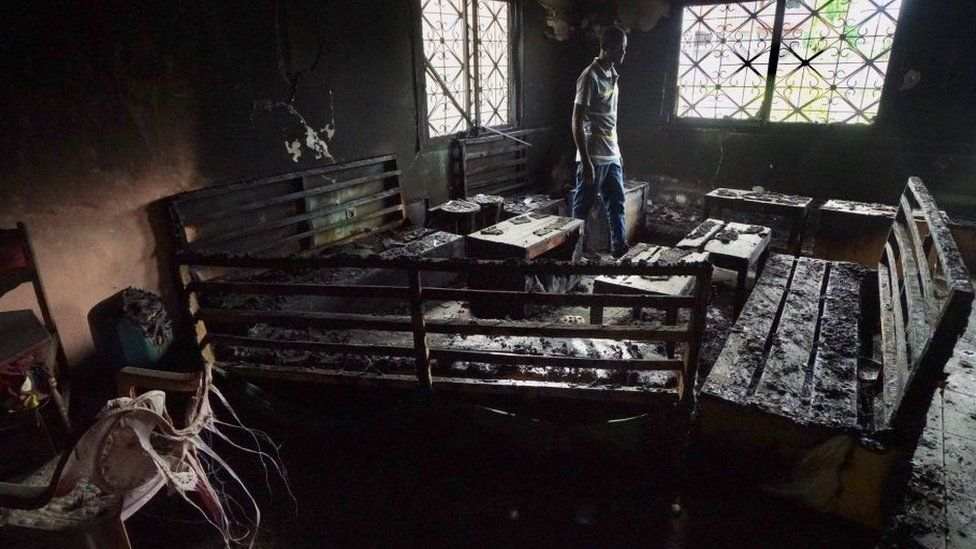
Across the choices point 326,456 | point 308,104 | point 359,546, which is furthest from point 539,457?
point 308,104

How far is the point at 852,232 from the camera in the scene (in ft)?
24.3

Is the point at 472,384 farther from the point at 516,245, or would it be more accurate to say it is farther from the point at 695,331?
the point at 516,245

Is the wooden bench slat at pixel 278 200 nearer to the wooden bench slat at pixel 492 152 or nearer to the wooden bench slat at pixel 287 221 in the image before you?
the wooden bench slat at pixel 287 221

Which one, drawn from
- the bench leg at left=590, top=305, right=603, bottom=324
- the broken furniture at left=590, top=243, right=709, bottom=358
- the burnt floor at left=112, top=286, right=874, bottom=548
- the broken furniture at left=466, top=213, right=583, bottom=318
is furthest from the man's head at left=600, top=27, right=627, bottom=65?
the burnt floor at left=112, top=286, right=874, bottom=548

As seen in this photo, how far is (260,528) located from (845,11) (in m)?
10.3

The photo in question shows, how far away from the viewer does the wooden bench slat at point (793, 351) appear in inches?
124

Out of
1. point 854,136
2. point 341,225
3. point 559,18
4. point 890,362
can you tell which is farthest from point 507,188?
point 890,362

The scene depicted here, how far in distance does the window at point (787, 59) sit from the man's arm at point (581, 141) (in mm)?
3753

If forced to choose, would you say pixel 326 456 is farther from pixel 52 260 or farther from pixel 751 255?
pixel 751 255

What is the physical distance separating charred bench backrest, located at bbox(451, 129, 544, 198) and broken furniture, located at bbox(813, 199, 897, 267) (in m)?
5.00

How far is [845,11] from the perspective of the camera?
319 inches

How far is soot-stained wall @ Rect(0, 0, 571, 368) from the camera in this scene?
14.0 feet

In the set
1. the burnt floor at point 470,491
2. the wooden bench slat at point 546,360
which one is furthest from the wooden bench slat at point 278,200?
the wooden bench slat at point 546,360

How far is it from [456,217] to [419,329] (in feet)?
14.6
